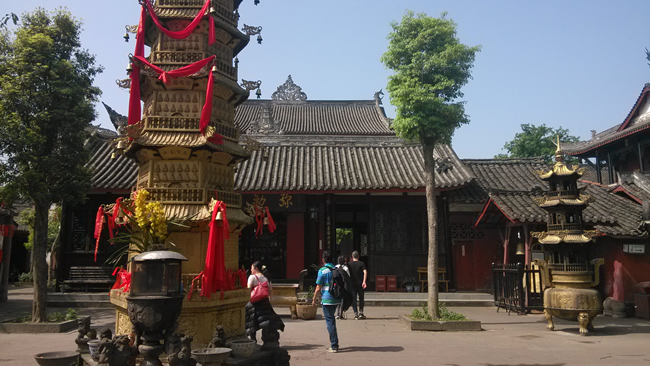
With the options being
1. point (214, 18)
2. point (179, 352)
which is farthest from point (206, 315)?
point (214, 18)

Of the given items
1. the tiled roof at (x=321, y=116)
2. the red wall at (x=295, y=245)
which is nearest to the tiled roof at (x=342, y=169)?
the red wall at (x=295, y=245)

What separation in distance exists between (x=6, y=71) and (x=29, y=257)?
19114 mm

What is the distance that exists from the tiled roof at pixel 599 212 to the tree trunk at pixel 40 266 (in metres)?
13.0

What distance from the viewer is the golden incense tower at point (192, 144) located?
8164 mm

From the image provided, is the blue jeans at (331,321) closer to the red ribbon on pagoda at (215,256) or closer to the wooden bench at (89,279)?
the red ribbon on pagoda at (215,256)

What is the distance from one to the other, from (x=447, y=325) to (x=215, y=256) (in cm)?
619

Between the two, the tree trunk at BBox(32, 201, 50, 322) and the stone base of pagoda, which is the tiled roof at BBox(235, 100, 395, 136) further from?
the stone base of pagoda

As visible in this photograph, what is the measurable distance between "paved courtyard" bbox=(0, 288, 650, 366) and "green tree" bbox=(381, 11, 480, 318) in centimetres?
222

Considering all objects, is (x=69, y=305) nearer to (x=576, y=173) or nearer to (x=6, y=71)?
(x=6, y=71)

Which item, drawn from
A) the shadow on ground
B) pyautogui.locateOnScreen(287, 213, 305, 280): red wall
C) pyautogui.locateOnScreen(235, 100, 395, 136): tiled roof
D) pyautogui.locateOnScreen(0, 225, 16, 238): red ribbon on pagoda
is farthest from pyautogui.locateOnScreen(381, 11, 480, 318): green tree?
pyautogui.locateOnScreen(235, 100, 395, 136): tiled roof

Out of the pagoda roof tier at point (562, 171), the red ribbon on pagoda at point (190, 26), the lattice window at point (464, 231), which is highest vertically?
the red ribbon on pagoda at point (190, 26)

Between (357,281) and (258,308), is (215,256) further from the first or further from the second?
(357,281)

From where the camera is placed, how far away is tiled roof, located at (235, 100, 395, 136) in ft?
115

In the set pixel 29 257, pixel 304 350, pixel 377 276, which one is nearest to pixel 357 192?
pixel 377 276
